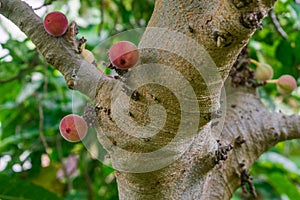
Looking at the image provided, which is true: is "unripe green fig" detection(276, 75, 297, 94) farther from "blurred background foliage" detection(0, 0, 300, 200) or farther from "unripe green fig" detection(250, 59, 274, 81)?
"blurred background foliage" detection(0, 0, 300, 200)

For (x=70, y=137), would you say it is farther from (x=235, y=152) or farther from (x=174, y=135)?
(x=235, y=152)

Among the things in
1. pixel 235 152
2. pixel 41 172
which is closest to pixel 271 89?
pixel 235 152

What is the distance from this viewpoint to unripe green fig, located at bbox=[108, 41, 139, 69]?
0.64 meters

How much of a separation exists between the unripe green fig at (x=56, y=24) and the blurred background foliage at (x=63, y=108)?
0.58m

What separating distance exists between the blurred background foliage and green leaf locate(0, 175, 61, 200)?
8.4 inches

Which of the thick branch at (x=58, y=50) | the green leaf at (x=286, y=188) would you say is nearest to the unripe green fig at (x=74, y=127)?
the thick branch at (x=58, y=50)

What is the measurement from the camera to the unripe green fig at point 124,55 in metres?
0.64

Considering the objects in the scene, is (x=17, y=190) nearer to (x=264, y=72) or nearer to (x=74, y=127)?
(x=74, y=127)

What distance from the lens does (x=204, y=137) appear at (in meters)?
0.78

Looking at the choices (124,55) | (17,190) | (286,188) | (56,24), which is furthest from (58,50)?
(286,188)

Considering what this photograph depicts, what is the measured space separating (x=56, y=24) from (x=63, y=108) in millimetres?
794

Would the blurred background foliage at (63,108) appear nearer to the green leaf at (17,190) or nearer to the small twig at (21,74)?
the small twig at (21,74)

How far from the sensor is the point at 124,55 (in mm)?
634

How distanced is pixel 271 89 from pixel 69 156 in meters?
0.75
